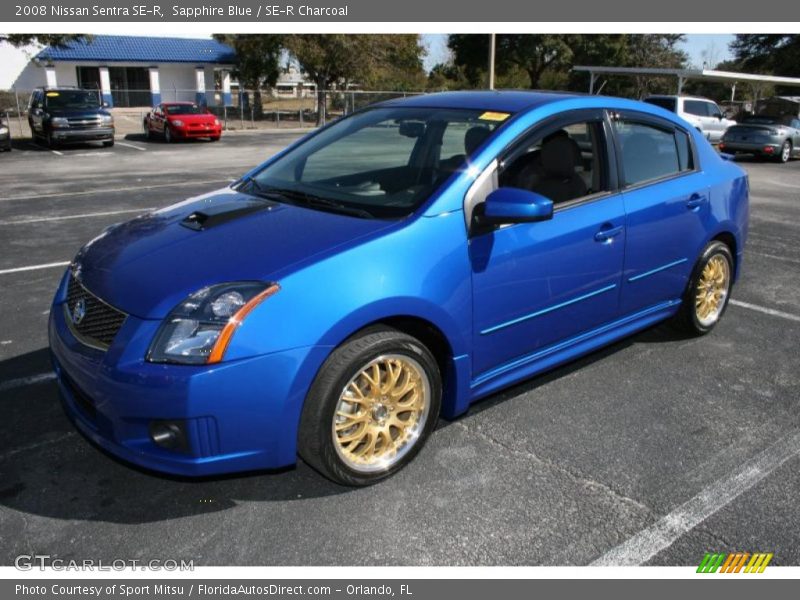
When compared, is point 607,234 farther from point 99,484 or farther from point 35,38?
point 35,38

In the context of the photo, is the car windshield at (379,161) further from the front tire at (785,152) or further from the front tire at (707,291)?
the front tire at (785,152)

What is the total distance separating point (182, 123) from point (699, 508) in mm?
22899

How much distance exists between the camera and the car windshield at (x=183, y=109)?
23922 millimetres

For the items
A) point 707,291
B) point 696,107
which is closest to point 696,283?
point 707,291

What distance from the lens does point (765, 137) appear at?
61.6ft

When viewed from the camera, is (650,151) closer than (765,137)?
Yes

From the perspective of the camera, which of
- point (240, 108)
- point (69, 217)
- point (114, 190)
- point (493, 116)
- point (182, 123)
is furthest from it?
point (240, 108)

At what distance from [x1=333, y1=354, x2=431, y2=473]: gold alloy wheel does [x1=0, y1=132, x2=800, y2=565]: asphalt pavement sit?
16 cm

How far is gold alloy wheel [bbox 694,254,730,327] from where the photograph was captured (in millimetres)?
4840

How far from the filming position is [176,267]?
9.70 ft

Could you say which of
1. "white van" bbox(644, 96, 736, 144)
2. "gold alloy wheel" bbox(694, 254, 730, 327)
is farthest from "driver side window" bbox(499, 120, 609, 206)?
"white van" bbox(644, 96, 736, 144)

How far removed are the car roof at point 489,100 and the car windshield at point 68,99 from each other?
20452 millimetres

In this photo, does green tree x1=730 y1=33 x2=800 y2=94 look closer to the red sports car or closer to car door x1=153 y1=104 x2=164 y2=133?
the red sports car

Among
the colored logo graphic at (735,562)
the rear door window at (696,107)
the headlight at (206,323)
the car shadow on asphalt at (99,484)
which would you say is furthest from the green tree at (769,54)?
the headlight at (206,323)
